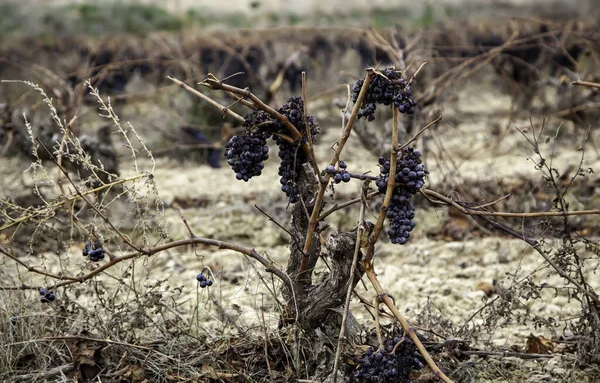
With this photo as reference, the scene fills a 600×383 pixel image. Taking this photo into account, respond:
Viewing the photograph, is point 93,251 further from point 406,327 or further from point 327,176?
point 406,327

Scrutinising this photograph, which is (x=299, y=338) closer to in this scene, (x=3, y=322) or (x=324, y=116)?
(x=3, y=322)

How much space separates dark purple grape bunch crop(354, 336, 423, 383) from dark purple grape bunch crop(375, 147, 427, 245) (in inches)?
12.3

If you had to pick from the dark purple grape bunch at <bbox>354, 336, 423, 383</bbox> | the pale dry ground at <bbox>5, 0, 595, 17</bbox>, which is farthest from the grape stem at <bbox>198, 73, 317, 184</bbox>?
the pale dry ground at <bbox>5, 0, 595, 17</bbox>

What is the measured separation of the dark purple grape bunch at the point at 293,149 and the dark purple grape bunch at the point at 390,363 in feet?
1.92

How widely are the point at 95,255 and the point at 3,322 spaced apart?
0.61 meters

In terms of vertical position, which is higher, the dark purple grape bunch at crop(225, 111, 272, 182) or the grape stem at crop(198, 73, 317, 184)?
the grape stem at crop(198, 73, 317, 184)

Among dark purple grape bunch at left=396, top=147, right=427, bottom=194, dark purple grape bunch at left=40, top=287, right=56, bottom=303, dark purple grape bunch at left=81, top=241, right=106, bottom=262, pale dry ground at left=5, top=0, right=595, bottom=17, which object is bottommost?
dark purple grape bunch at left=40, top=287, right=56, bottom=303

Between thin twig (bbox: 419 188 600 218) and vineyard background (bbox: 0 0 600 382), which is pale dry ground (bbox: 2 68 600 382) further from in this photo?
thin twig (bbox: 419 188 600 218)

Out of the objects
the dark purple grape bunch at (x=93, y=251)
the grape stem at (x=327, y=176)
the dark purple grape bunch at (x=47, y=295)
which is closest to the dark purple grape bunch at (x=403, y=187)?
the grape stem at (x=327, y=176)

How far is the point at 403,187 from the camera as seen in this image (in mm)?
2158

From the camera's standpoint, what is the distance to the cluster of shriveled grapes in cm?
221

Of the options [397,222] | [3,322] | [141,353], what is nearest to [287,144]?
[397,222]

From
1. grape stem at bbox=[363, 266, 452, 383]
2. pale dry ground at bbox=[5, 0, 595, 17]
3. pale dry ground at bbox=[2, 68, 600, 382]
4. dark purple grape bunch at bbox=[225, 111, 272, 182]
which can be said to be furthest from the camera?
pale dry ground at bbox=[5, 0, 595, 17]

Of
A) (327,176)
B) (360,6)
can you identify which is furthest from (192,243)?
(360,6)
